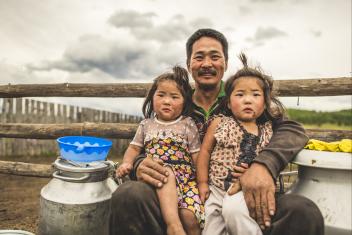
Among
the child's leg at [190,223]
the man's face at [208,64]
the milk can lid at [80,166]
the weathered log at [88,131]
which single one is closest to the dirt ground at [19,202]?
the weathered log at [88,131]

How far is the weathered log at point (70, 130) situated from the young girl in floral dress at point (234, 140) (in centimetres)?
170

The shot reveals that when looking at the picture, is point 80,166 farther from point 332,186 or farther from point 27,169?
point 27,169

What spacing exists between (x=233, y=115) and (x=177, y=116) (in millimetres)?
411

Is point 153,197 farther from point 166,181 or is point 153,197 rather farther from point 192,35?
point 192,35

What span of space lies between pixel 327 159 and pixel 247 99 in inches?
24.6

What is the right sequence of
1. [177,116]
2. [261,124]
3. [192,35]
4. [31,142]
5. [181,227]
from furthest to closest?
[31,142] < [192,35] < [177,116] < [261,124] < [181,227]

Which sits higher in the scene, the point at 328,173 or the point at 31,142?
the point at 328,173

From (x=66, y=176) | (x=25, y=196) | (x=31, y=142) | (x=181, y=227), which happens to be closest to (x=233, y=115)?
(x=181, y=227)

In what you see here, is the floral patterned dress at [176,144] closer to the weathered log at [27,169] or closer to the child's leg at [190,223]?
the child's leg at [190,223]

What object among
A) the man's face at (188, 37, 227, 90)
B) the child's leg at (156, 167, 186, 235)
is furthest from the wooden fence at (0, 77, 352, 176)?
the child's leg at (156, 167, 186, 235)

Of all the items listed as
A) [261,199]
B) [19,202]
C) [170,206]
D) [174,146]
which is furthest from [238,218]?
[19,202]

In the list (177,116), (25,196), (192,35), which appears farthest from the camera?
(25,196)

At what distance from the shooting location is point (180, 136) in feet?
7.58

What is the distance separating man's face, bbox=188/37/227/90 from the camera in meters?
2.58
